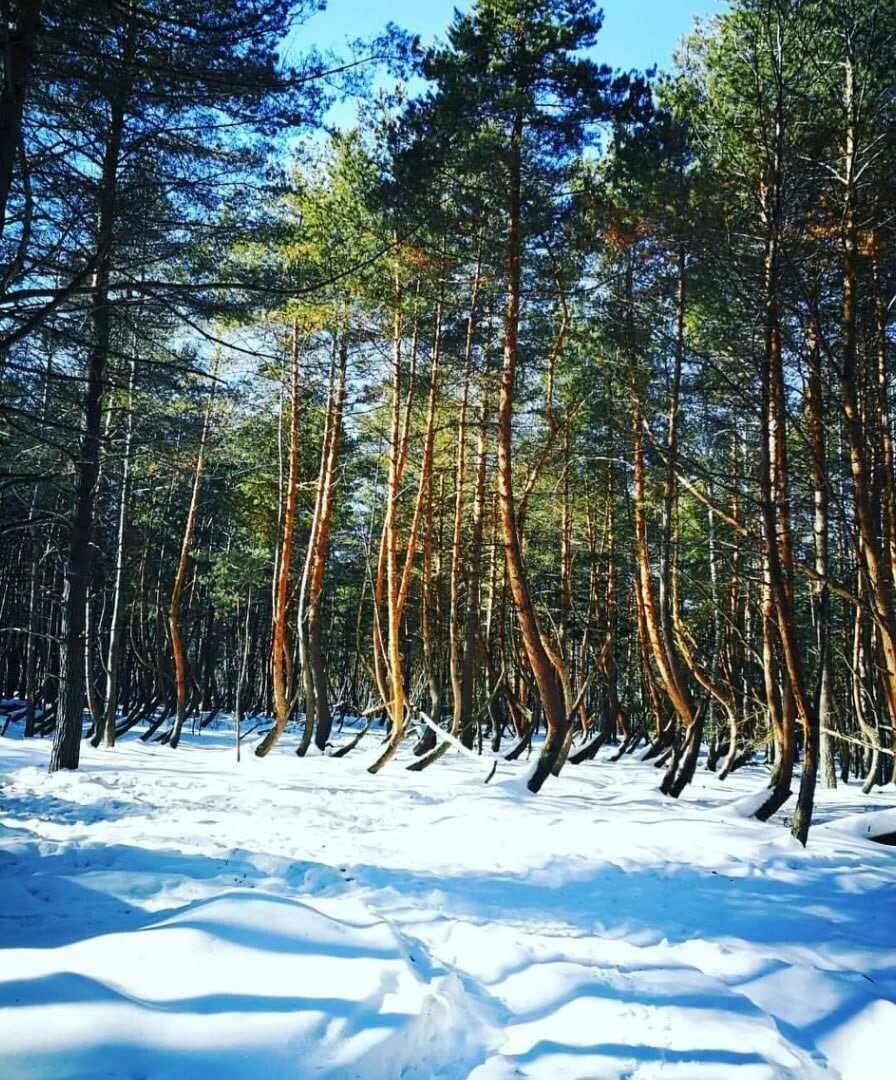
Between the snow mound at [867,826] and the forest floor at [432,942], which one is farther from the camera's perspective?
the snow mound at [867,826]

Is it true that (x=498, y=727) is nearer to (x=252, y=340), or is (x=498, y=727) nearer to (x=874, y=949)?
(x=252, y=340)

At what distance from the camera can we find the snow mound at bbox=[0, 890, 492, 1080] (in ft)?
8.12

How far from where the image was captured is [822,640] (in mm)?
7113

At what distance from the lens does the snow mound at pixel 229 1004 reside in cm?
247

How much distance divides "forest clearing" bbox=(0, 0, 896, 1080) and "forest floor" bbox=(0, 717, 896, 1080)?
0.03 m

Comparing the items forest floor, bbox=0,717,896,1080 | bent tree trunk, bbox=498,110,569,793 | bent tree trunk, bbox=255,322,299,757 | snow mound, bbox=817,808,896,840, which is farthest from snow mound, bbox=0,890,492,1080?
bent tree trunk, bbox=255,322,299,757

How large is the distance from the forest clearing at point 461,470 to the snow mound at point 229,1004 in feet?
0.06

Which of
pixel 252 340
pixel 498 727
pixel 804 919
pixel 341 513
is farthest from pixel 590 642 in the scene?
pixel 804 919

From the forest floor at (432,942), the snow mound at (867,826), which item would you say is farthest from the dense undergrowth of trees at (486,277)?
the forest floor at (432,942)

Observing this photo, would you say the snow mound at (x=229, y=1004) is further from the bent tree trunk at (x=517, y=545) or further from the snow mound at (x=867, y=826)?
the snow mound at (x=867, y=826)

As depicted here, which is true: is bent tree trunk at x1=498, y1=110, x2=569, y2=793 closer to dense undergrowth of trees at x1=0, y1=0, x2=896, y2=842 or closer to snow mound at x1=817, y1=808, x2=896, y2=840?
dense undergrowth of trees at x1=0, y1=0, x2=896, y2=842

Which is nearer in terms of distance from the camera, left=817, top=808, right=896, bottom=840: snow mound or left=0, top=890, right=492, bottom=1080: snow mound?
left=0, top=890, right=492, bottom=1080: snow mound

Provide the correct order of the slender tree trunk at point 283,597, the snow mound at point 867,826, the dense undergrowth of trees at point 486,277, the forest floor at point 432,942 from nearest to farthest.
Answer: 1. the forest floor at point 432,942
2. the dense undergrowth of trees at point 486,277
3. the snow mound at point 867,826
4. the slender tree trunk at point 283,597

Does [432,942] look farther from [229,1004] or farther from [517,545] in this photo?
[517,545]
